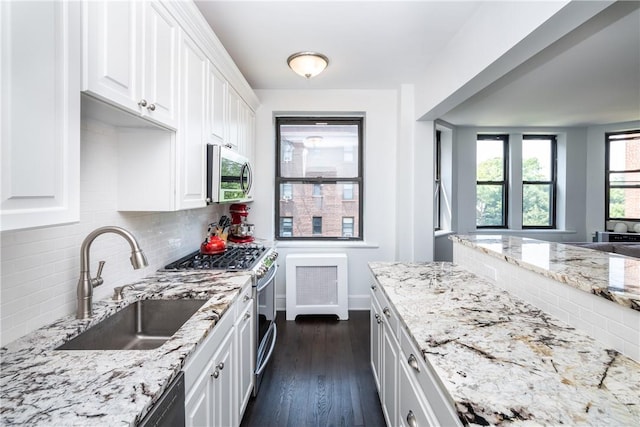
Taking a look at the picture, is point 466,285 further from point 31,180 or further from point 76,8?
point 76,8

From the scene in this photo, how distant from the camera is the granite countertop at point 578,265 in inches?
38.6

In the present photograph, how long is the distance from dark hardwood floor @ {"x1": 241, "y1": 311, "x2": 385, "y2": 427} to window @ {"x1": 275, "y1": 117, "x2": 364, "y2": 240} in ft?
4.13

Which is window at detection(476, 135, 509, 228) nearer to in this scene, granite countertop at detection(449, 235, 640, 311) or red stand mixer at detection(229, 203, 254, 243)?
granite countertop at detection(449, 235, 640, 311)

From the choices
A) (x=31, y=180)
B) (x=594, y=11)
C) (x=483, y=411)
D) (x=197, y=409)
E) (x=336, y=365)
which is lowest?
(x=336, y=365)

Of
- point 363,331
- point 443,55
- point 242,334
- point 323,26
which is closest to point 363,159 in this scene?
point 443,55

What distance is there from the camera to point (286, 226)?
3.82m

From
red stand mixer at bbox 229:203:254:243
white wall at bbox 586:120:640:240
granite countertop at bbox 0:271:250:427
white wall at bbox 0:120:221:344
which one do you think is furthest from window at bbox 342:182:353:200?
white wall at bbox 586:120:640:240

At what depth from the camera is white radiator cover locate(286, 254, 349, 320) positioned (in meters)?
3.30

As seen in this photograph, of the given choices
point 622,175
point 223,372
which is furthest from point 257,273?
point 622,175

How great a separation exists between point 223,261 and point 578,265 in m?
→ 2.02

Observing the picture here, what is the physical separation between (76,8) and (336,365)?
2.55m

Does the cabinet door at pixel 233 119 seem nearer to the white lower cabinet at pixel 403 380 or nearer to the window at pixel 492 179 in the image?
the white lower cabinet at pixel 403 380

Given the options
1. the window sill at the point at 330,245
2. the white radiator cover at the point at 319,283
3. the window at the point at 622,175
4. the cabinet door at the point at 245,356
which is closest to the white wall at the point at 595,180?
the window at the point at 622,175

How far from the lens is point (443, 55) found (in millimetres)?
2561
